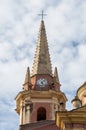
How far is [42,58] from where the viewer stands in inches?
1788

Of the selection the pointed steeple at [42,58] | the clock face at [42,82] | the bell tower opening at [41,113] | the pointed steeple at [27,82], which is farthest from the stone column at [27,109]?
the pointed steeple at [42,58]

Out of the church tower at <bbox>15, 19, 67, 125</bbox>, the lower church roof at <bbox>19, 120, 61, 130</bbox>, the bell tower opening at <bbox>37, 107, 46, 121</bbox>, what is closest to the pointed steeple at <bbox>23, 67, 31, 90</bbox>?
the church tower at <bbox>15, 19, 67, 125</bbox>

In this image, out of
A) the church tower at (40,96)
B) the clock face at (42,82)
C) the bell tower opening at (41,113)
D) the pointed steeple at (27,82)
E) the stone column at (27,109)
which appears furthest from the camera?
the clock face at (42,82)

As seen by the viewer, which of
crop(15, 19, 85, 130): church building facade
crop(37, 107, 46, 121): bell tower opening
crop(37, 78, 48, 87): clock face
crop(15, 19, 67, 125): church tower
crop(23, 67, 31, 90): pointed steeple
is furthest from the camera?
crop(37, 78, 48, 87): clock face

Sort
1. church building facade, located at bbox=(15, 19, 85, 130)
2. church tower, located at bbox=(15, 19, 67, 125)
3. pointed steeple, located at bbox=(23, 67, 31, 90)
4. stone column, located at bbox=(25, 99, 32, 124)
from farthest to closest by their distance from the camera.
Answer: pointed steeple, located at bbox=(23, 67, 31, 90), church tower, located at bbox=(15, 19, 67, 125), stone column, located at bbox=(25, 99, 32, 124), church building facade, located at bbox=(15, 19, 85, 130)

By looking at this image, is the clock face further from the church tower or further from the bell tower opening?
the bell tower opening

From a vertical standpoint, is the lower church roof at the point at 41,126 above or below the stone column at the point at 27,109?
below

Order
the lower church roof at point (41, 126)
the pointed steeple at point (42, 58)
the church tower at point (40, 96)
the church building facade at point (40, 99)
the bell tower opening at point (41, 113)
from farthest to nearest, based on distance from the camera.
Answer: the pointed steeple at point (42, 58) → the bell tower opening at point (41, 113) → the church tower at point (40, 96) → the church building facade at point (40, 99) → the lower church roof at point (41, 126)

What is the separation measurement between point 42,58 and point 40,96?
5741 millimetres

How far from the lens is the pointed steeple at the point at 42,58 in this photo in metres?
44.0

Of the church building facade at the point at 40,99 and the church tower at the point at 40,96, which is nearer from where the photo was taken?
the church building facade at the point at 40,99

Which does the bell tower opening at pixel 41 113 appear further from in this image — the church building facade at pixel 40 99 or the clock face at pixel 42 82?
the clock face at pixel 42 82

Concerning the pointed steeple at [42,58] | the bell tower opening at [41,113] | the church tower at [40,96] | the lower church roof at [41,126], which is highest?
the pointed steeple at [42,58]

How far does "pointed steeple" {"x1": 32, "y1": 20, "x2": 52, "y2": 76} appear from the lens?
4397 centimetres
